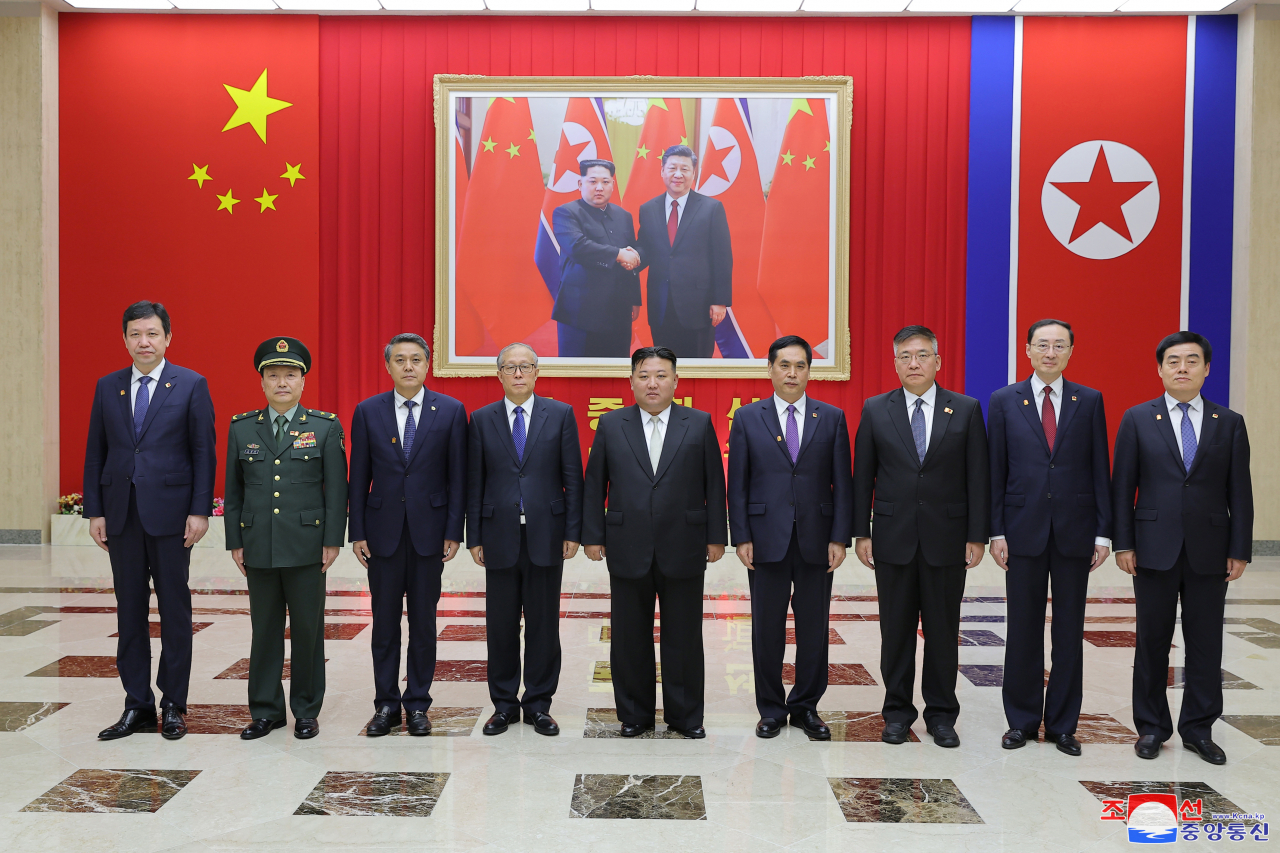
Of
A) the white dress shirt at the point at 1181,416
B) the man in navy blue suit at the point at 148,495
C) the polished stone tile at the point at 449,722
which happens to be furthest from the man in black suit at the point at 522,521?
the white dress shirt at the point at 1181,416

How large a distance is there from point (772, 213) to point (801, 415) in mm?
4190

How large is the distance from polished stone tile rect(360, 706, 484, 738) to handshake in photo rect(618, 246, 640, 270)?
14.5 feet

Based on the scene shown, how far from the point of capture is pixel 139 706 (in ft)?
11.3

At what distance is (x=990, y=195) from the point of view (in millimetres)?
7402

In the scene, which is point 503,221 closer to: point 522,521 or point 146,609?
point 522,521

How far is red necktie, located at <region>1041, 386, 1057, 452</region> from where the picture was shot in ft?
11.1

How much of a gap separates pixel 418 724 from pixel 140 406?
65.3 inches

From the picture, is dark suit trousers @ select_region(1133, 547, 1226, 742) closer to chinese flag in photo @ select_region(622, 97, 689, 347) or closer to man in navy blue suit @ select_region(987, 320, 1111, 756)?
man in navy blue suit @ select_region(987, 320, 1111, 756)

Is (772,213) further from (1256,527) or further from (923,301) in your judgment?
(1256,527)

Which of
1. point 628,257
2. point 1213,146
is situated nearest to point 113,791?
point 628,257

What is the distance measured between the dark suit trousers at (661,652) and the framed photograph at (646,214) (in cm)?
407

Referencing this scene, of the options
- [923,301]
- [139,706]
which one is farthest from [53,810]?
[923,301]

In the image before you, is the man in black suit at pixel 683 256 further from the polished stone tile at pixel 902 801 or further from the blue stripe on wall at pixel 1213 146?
the polished stone tile at pixel 902 801

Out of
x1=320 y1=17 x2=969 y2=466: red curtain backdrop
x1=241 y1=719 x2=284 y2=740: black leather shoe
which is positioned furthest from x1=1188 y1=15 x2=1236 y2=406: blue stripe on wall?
x1=241 y1=719 x2=284 y2=740: black leather shoe
